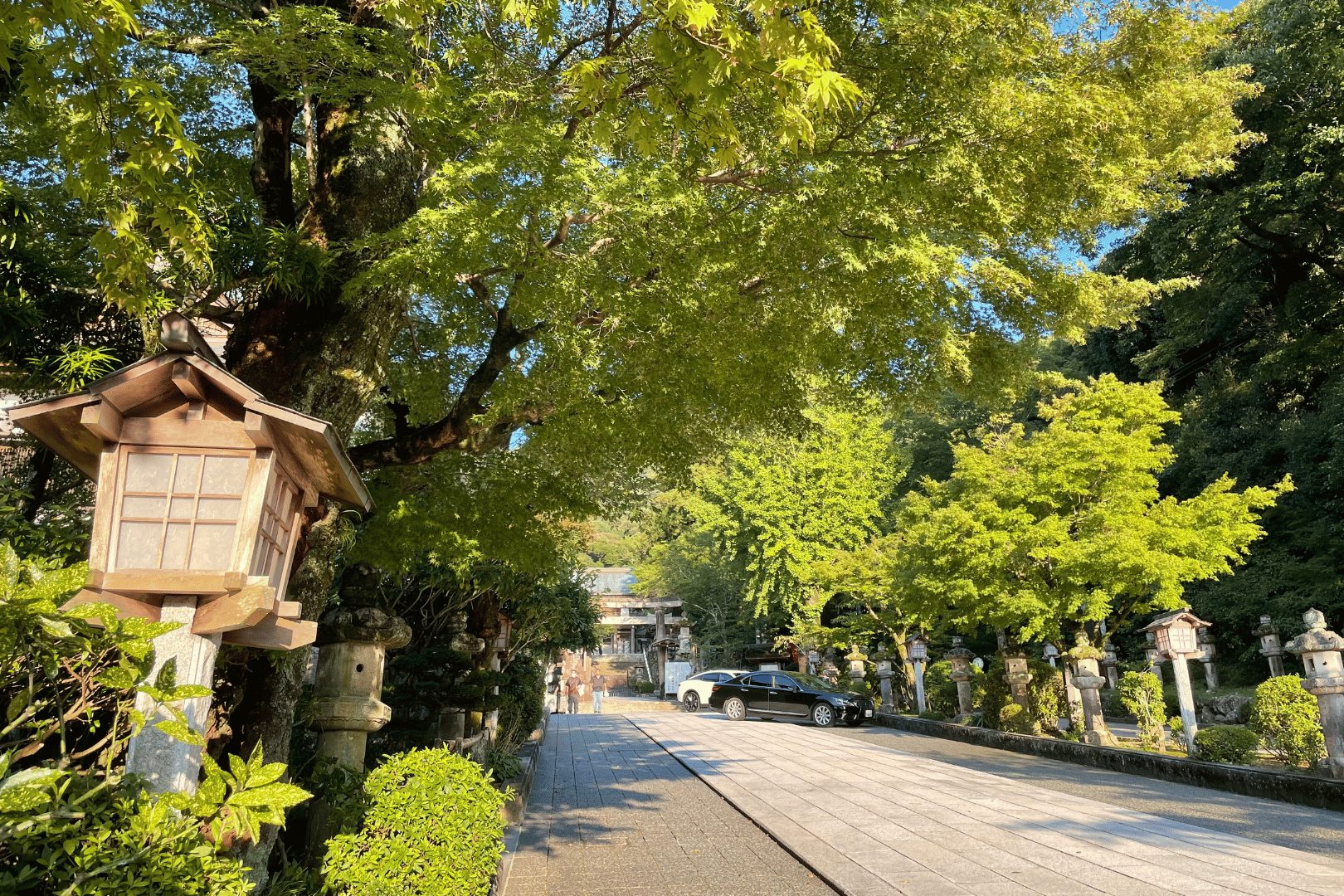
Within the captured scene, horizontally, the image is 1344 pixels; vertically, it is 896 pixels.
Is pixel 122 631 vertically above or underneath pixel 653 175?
underneath

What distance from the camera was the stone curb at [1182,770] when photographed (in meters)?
9.50

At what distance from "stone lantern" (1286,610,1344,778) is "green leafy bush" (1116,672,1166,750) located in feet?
13.8

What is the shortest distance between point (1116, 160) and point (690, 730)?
16778mm

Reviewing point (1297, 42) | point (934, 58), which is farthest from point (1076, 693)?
point (1297, 42)

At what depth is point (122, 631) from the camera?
257 centimetres

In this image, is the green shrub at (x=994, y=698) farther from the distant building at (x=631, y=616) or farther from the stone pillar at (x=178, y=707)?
the distant building at (x=631, y=616)

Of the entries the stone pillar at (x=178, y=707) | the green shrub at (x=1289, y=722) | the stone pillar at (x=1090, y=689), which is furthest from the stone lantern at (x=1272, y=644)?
the stone pillar at (x=178, y=707)

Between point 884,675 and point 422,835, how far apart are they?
21.9m

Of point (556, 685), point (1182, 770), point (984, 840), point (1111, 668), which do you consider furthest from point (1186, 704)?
point (556, 685)

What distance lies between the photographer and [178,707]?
10.3 ft

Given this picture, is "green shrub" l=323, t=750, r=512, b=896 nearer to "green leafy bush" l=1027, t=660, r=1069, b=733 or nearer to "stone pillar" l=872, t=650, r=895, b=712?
"green leafy bush" l=1027, t=660, r=1069, b=733

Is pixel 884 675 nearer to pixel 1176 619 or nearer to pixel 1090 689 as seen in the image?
pixel 1090 689

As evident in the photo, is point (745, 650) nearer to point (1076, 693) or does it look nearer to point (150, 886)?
point (1076, 693)

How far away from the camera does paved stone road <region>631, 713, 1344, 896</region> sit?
18.9ft
